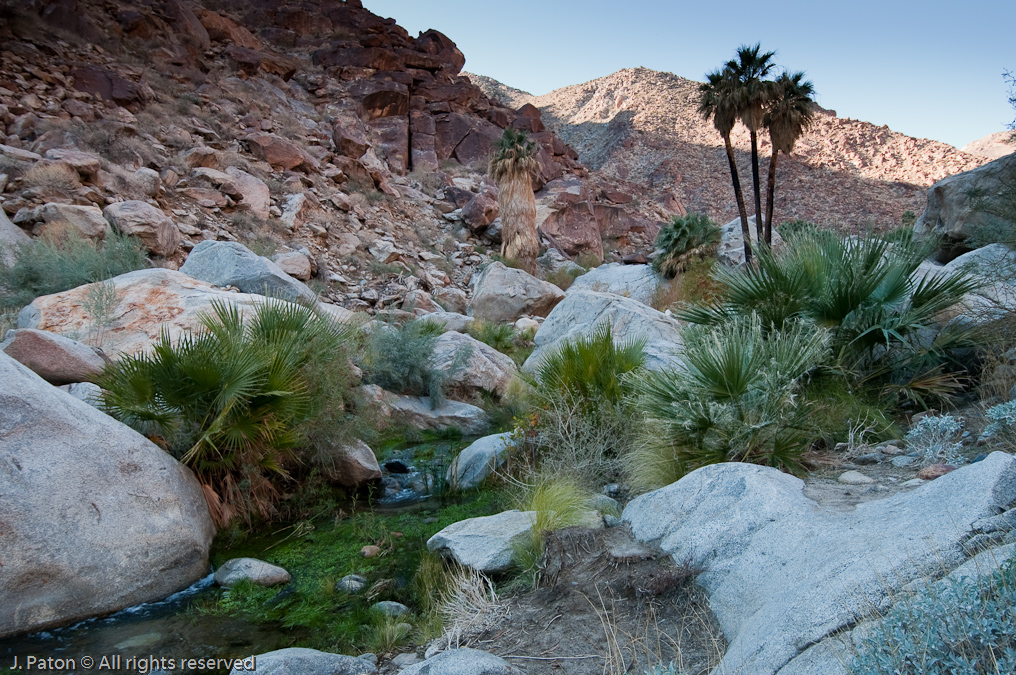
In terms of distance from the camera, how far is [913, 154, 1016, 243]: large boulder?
32.4 feet

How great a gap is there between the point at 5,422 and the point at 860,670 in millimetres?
5852

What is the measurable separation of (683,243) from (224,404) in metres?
16.6

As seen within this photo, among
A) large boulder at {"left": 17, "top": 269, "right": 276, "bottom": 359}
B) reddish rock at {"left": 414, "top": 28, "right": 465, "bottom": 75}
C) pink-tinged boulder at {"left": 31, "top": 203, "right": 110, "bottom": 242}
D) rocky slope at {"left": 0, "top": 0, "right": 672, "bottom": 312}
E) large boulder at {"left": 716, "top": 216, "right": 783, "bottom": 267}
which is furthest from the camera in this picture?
reddish rock at {"left": 414, "top": 28, "right": 465, "bottom": 75}

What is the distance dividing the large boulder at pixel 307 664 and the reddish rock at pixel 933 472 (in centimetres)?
391

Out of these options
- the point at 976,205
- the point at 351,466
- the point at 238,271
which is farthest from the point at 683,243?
the point at 351,466

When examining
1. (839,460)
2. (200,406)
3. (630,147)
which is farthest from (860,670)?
(630,147)

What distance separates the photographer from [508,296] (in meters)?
19.6

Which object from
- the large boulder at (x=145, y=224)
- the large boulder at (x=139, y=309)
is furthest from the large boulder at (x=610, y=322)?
the large boulder at (x=145, y=224)

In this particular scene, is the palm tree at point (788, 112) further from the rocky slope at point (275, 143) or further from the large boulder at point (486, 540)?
the large boulder at point (486, 540)

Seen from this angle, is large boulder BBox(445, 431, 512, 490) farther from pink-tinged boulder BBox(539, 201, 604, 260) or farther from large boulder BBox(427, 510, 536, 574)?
pink-tinged boulder BBox(539, 201, 604, 260)

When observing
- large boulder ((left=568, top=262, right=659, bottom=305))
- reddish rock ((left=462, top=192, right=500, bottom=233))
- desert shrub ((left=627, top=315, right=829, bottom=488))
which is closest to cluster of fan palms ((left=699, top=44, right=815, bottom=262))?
large boulder ((left=568, top=262, right=659, bottom=305))

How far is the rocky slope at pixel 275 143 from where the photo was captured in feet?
56.1

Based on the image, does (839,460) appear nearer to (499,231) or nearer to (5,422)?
(5,422)

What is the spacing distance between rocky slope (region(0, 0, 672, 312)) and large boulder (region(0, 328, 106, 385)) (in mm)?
7798
